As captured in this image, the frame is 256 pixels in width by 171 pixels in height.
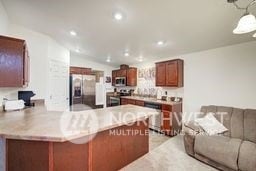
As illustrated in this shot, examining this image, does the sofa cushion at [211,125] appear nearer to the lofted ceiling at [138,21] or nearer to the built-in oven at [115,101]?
the lofted ceiling at [138,21]

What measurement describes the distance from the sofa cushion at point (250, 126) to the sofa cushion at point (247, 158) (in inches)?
14.1

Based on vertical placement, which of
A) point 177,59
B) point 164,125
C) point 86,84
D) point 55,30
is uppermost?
point 55,30

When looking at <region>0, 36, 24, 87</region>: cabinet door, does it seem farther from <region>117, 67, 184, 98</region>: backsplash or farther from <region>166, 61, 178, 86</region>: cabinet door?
<region>117, 67, 184, 98</region>: backsplash

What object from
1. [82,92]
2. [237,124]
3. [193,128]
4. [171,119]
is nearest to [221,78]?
[237,124]

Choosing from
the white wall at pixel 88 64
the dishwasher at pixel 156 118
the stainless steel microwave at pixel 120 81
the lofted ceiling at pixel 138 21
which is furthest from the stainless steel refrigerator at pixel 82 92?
the dishwasher at pixel 156 118

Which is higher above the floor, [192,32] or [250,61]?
[192,32]

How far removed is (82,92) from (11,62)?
3061mm

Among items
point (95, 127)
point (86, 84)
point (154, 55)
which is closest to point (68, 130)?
point (95, 127)

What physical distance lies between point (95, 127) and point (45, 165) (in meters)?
0.55

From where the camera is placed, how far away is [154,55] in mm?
4516

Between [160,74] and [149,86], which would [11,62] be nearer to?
[160,74]

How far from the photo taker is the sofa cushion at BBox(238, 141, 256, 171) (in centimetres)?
200

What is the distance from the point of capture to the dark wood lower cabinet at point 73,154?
135 centimetres

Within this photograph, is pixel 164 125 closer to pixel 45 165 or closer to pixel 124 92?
pixel 124 92
